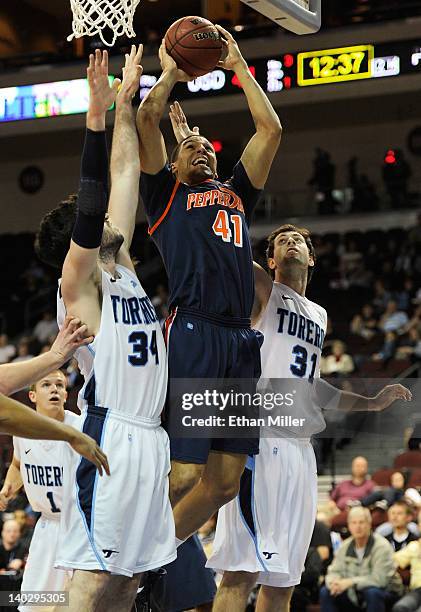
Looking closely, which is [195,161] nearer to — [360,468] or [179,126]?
[179,126]

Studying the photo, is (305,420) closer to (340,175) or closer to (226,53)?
(226,53)

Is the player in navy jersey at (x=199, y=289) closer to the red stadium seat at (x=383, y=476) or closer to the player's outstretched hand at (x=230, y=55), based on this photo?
the player's outstretched hand at (x=230, y=55)

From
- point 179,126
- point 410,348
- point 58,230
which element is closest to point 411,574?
point 179,126

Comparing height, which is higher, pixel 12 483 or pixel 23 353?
pixel 23 353

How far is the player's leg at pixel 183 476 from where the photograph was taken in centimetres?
493

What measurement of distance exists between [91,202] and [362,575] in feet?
16.3

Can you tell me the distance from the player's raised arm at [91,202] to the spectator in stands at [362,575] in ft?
14.7

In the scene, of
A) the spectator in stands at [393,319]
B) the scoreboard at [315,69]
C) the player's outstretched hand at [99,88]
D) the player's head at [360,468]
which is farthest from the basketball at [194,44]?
the spectator in stands at [393,319]

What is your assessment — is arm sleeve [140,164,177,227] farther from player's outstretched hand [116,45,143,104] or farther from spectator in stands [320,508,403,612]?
spectator in stands [320,508,403,612]

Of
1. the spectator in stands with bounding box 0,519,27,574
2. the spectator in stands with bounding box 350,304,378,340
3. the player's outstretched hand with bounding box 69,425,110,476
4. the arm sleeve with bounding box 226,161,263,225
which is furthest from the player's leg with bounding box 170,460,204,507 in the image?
the spectator in stands with bounding box 350,304,378,340

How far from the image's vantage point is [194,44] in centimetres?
523

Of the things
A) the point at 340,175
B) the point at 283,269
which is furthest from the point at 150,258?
the point at 283,269

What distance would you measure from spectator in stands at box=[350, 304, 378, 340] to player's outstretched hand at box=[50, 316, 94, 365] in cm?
1090

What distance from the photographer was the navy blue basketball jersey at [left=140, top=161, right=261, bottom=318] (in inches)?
200
